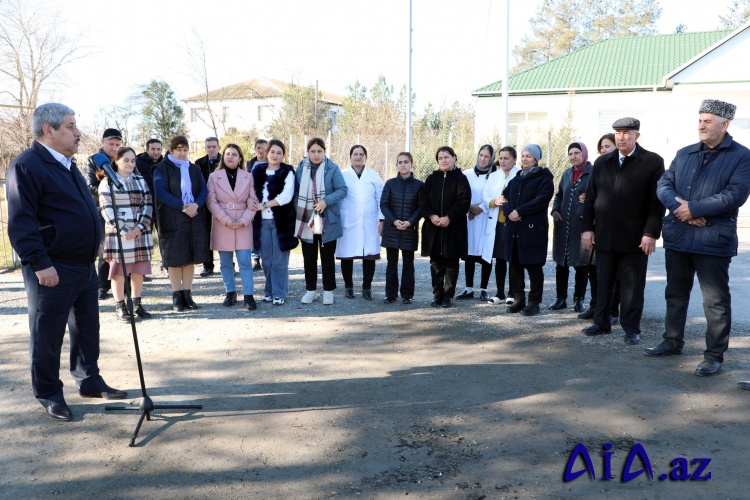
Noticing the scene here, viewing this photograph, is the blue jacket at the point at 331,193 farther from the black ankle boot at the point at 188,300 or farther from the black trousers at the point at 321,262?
the black ankle boot at the point at 188,300

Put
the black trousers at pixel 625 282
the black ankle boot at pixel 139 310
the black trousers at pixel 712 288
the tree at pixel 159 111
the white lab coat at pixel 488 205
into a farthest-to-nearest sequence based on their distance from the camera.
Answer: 1. the tree at pixel 159 111
2. the white lab coat at pixel 488 205
3. the black ankle boot at pixel 139 310
4. the black trousers at pixel 625 282
5. the black trousers at pixel 712 288

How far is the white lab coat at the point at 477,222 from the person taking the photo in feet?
26.5

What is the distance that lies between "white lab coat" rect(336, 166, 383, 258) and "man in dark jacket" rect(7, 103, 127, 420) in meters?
3.92

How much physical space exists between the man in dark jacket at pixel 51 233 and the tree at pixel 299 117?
89.4 ft

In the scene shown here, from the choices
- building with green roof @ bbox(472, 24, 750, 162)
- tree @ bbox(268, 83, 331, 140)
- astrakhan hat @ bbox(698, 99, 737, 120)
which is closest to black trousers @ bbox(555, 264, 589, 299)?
astrakhan hat @ bbox(698, 99, 737, 120)

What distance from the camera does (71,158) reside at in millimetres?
4566

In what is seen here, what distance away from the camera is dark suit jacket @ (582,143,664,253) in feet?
19.4

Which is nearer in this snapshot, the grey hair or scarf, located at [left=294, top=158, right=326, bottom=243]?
the grey hair

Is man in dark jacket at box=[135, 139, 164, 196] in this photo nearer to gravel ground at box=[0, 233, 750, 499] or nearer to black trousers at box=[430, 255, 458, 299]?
gravel ground at box=[0, 233, 750, 499]

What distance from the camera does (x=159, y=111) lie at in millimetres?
35844

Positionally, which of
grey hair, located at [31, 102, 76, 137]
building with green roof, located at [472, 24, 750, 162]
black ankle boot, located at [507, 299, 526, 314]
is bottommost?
black ankle boot, located at [507, 299, 526, 314]

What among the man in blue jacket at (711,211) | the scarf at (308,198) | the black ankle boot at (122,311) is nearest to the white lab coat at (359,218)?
the scarf at (308,198)

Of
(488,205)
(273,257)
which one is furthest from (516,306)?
(273,257)

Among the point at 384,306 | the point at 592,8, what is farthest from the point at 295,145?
the point at 592,8
